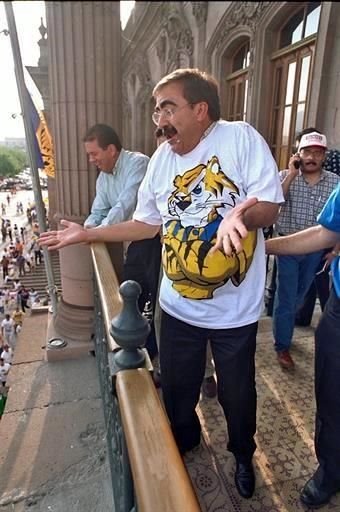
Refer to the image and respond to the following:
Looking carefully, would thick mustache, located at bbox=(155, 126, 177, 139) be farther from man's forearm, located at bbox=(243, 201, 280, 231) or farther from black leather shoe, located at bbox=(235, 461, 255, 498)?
black leather shoe, located at bbox=(235, 461, 255, 498)

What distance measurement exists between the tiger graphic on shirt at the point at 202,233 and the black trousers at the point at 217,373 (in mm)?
256

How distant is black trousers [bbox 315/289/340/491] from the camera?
1.67 metres

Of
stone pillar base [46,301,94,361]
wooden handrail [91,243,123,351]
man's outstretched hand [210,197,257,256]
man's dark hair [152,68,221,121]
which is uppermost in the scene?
man's dark hair [152,68,221,121]

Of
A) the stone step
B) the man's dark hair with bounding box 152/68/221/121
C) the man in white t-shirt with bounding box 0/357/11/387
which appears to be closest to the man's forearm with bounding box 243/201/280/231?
the man's dark hair with bounding box 152/68/221/121

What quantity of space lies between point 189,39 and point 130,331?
0.86 metres

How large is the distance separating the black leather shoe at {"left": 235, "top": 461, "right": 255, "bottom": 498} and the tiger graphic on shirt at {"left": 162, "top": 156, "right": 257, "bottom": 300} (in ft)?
3.41

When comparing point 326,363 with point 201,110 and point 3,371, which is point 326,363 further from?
point 3,371

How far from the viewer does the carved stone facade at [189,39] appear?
46 cm

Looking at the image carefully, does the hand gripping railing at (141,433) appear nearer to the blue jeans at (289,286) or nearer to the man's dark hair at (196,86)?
the man's dark hair at (196,86)

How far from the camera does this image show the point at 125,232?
6.85 feet

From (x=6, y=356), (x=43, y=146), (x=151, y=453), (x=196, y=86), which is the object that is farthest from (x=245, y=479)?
(x=6, y=356)

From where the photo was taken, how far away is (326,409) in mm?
1775

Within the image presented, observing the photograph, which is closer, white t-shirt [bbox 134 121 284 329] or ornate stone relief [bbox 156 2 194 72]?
ornate stone relief [bbox 156 2 194 72]

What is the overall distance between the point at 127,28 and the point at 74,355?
3.62 m
